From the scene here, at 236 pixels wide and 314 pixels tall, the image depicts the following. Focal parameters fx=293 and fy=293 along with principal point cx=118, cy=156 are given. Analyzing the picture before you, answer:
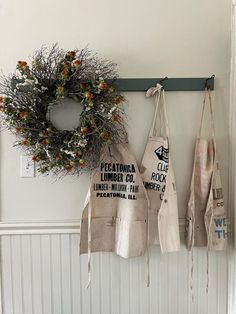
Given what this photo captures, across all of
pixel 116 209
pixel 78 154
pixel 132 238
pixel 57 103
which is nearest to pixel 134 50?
pixel 57 103

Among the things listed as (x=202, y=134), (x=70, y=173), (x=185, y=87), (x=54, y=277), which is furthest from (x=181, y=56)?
(x=54, y=277)

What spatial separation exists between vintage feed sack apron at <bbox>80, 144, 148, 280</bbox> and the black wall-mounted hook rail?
28 cm

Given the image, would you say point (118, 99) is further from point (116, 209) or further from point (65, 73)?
point (116, 209)

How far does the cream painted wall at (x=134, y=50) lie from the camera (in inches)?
55.3

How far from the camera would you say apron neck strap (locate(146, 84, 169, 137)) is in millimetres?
1401

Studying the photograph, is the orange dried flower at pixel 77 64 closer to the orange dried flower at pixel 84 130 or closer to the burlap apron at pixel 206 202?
the orange dried flower at pixel 84 130

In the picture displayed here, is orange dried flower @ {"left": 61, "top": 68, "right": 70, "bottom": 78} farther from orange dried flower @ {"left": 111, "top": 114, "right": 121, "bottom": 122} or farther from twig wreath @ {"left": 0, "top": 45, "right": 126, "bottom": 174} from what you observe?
orange dried flower @ {"left": 111, "top": 114, "right": 121, "bottom": 122}

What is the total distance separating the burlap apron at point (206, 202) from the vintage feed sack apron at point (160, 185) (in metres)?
0.09

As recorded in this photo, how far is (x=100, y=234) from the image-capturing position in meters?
1.42

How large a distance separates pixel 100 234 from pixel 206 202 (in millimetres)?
531

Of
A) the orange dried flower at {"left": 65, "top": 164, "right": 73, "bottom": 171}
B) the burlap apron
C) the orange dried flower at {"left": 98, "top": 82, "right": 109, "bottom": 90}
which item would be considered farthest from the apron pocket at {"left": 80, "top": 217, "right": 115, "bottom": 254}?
the orange dried flower at {"left": 98, "top": 82, "right": 109, "bottom": 90}

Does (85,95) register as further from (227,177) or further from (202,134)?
(227,177)

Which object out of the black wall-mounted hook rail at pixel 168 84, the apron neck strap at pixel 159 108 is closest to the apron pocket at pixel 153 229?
the apron neck strap at pixel 159 108

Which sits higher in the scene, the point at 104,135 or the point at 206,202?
the point at 104,135
